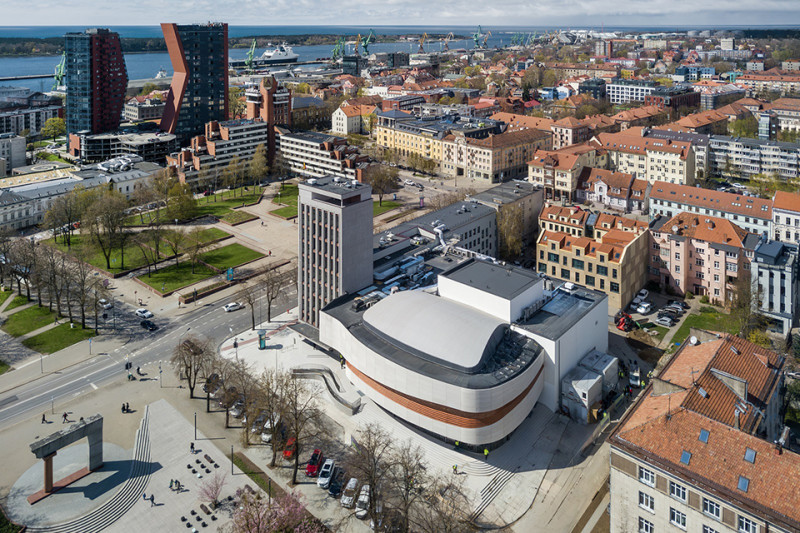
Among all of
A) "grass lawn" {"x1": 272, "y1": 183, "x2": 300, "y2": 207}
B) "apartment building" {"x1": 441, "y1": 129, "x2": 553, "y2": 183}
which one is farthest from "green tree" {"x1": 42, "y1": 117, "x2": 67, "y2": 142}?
"apartment building" {"x1": 441, "y1": 129, "x2": 553, "y2": 183}

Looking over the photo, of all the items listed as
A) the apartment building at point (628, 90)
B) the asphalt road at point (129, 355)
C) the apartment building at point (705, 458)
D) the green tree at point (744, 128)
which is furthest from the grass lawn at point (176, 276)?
the apartment building at point (628, 90)

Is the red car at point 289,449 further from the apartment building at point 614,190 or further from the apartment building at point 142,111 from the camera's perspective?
the apartment building at point 142,111

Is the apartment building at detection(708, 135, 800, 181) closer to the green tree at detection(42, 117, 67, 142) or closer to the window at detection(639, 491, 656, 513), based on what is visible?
the window at detection(639, 491, 656, 513)

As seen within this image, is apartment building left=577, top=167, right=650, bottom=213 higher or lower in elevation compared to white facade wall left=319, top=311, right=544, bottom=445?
higher

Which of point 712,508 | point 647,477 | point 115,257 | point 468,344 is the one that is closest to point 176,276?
point 115,257

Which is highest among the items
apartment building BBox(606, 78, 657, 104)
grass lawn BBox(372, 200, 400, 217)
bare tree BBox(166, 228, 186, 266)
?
apartment building BBox(606, 78, 657, 104)

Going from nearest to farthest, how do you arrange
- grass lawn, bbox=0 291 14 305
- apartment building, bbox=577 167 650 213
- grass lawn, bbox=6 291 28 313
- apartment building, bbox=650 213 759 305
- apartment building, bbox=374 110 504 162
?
apartment building, bbox=650 213 759 305 < grass lawn, bbox=6 291 28 313 < grass lawn, bbox=0 291 14 305 < apartment building, bbox=577 167 650 213 < apartment building, bbox=374 110 504 162
